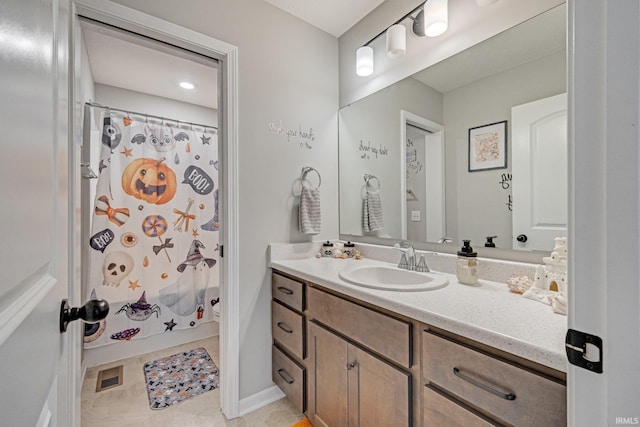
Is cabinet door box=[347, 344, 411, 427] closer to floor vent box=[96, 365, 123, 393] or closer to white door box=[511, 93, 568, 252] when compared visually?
white door box=[511, 93, 568, 252]

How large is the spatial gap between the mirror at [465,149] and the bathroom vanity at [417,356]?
35 centimetres

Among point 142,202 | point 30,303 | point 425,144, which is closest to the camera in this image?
point 30,303

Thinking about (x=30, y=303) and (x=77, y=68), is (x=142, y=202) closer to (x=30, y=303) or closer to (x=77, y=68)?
(x=77, y=68)

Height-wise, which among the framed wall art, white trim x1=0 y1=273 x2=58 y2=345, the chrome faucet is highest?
the framed wall art

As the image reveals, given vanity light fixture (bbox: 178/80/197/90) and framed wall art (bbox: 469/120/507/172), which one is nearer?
framed wall art (bbox: 469/120/507/172)

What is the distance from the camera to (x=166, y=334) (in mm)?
2436

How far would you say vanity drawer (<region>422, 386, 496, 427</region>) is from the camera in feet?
2.54

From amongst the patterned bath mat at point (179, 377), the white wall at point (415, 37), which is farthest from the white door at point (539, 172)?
the patterned bath mat at point (179, 377)

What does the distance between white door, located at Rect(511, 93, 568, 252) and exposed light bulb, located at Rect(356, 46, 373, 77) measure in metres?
0.94

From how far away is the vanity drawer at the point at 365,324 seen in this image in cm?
97

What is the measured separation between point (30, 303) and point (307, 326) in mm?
1212

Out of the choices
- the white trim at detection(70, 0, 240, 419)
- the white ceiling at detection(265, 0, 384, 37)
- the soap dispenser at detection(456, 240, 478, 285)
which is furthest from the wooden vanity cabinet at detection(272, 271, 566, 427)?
the white ceiling at detection(265, 0, 384, 37)

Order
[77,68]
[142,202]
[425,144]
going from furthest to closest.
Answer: [142,202] → [425,144] → [77,68]

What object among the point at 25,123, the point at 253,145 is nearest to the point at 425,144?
the point at 253,145
